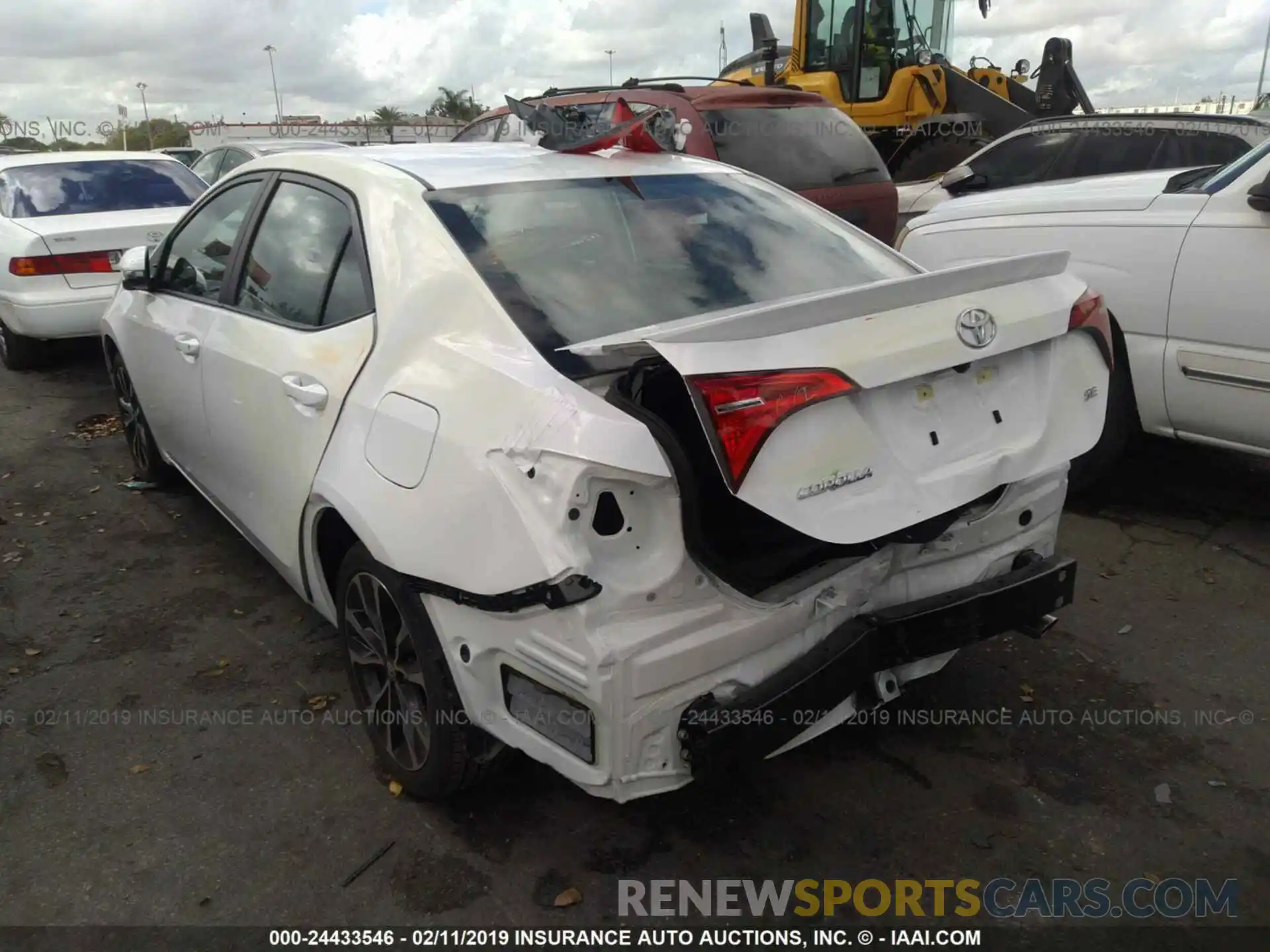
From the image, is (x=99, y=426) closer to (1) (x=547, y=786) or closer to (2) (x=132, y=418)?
(2) (x=132, y=418)

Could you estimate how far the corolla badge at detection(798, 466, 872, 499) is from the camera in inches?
78.3

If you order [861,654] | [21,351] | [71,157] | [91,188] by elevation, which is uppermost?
[71,157]

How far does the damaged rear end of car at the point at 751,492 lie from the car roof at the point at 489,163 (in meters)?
0.21

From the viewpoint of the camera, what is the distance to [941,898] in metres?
2.32

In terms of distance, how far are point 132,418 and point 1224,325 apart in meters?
5.03

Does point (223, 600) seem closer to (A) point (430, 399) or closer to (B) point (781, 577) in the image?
(A) point (430, 399)

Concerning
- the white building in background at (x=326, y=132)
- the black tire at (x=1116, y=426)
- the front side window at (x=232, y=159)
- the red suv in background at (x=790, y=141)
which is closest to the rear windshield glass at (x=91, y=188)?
the front side window at (x=232, y=159)

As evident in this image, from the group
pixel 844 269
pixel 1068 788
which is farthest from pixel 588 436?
pixel 1068 788

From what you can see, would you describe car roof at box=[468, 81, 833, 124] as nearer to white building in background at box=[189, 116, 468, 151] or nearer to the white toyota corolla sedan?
the white toyota corolla sedan

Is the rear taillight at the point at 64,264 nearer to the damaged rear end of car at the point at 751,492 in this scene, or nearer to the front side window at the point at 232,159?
the front side window at the point at 232,159

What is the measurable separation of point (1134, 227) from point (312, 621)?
3.78 m

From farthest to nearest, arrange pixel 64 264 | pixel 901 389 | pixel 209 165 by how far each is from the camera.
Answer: pixel 209 165, pixel 64 264, pixel 901 389

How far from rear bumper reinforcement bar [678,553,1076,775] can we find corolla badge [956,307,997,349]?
0.61 metres

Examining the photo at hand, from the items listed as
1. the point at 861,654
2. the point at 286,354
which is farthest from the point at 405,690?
the point at 861,654
